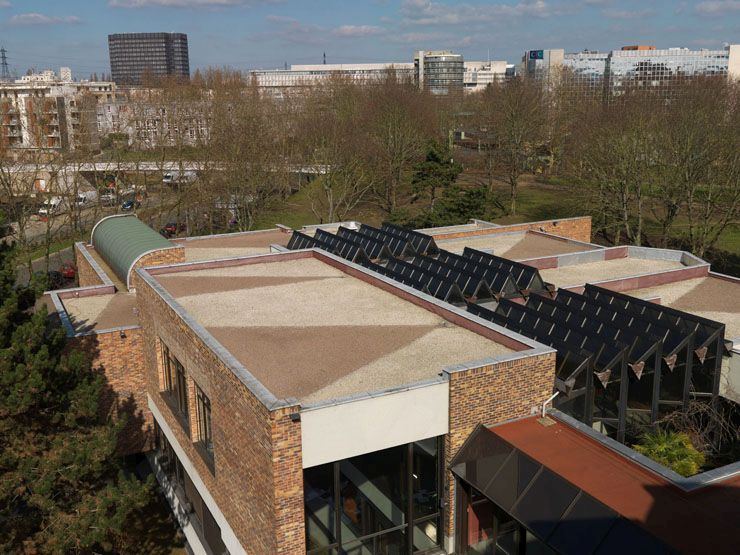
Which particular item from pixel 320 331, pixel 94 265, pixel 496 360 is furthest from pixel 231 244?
pixel 496 360

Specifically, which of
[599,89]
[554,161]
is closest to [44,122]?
[554,161]

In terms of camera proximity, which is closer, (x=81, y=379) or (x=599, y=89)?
(x=81, y=379)

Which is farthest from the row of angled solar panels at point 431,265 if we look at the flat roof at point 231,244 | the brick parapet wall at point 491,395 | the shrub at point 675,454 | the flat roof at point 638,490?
the flat roof at point 638,490

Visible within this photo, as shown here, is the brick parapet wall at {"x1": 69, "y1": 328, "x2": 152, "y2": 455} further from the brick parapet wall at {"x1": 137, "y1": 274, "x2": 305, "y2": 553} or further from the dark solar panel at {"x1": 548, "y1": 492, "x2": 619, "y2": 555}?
the dark solar panel at {"x1": 548, "y1": 492, "x2": 619, "y2": 555}

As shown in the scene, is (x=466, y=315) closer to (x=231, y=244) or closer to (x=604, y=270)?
(x=604, y=270)

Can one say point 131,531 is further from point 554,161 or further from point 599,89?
point 599,89

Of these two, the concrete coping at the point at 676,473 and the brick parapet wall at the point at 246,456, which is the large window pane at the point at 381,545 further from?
the concrete coping at the point at 676,473
